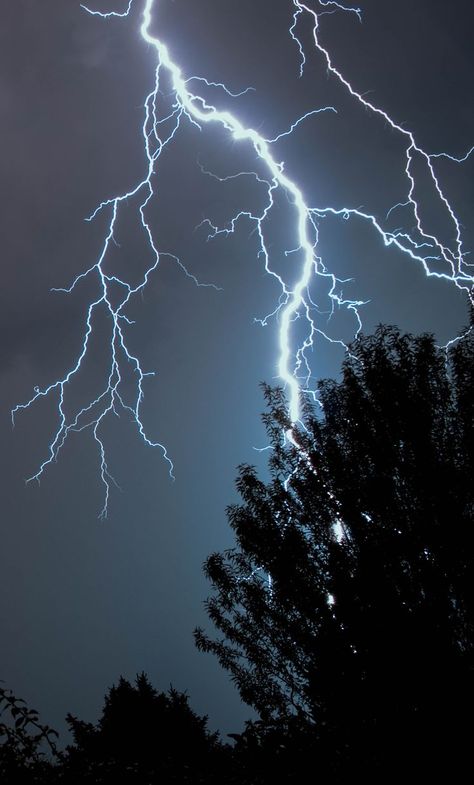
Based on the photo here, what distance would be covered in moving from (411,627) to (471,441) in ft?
8.37

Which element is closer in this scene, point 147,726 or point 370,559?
point 370,559

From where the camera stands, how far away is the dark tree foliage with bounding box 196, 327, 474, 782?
227 inches

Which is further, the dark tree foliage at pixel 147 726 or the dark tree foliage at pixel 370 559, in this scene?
the dark tree foliage at pixel 147 726

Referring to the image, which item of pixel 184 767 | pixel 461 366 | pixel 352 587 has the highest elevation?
pixel 461 366

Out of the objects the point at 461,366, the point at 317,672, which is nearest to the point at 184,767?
the point at 317,672

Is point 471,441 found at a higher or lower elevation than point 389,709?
higher

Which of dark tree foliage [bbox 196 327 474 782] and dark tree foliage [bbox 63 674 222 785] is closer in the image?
dark tree foliage [bbox 196 327 474 782]

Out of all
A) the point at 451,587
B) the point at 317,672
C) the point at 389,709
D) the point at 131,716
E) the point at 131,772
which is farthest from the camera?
the point at 131,716

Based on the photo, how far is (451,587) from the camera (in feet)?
20.4

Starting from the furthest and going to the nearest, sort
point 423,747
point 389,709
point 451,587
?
1. point 451,587
2. point 389,709
3. point 423,747

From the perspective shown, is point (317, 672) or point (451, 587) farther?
point (317, 672)

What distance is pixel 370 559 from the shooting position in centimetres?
628

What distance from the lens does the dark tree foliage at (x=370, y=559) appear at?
5754 millimetres

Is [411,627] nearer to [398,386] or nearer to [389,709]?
[389,709]
